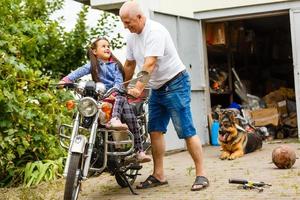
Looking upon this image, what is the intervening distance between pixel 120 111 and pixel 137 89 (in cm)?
43

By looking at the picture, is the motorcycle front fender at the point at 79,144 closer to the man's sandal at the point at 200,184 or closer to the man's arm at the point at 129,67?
the man's arm at the point at 129,67

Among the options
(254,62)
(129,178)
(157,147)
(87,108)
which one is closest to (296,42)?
(254,62)

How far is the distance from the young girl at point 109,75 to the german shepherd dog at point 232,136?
2.91 m

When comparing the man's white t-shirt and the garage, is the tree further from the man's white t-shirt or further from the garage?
the garage

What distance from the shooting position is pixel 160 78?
591cm

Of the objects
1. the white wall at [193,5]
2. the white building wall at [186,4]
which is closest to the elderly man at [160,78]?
the white building wall at [186,4]

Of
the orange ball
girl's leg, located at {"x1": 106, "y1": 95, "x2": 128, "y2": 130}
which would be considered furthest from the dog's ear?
girl's leg, located at {"x1": 106, "y1": 95, "x2": 128, "y2": 130}

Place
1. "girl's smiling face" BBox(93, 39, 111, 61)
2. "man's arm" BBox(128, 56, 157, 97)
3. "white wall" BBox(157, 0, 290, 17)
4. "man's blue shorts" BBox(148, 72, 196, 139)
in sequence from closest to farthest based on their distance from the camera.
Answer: "man's arm" BBox(128, 56, 157, 97)
"man's blue shorts" BBox(148, 72, 196, 139)
"girl's smiling face" BBox(93, 39, 111, 61)
"white wall" BBox(157, 0, 290, 17)

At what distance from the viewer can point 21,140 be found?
7270 mm

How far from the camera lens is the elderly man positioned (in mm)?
5641

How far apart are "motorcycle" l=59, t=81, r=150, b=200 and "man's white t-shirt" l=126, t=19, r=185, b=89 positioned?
570mm

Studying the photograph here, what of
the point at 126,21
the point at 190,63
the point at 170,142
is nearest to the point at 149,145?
the point at 126,21

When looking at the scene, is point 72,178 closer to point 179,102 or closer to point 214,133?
point 179,102

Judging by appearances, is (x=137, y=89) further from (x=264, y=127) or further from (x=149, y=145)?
(x=264, y=127)
